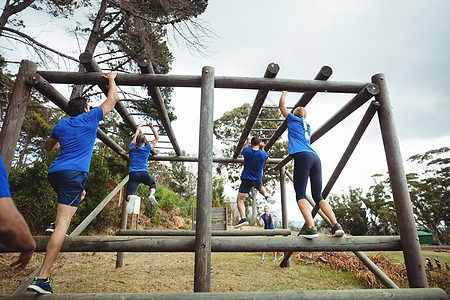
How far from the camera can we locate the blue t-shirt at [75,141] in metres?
2.32

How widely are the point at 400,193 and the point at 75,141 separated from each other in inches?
141

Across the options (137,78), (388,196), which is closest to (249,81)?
(137,78)

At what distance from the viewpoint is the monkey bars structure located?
2.37 metres

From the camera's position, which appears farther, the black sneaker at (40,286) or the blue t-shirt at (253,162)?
the blue t-shirt at (253,162)

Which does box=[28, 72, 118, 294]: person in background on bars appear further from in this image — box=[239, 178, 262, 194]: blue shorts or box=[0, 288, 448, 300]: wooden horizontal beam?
box=[239, 178, 262, 194]: blue shorts

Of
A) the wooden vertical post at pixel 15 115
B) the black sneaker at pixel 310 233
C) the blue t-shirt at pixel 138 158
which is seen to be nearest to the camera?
the black sneaker at pixel 310 233

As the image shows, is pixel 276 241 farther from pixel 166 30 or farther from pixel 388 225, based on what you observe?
pixel 388 225

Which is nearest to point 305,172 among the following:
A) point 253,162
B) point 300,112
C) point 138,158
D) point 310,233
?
point 310,233

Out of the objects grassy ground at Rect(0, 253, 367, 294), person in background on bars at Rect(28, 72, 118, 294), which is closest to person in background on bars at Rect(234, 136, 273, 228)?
grassy ground at Rect(0, 253, 367, 294)

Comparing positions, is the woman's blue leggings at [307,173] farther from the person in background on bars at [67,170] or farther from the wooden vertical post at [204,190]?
the person in background on bars at [67,170]

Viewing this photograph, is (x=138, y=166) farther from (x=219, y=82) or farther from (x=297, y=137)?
(x=297, y=137)

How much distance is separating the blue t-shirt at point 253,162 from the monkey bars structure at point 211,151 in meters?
1.85

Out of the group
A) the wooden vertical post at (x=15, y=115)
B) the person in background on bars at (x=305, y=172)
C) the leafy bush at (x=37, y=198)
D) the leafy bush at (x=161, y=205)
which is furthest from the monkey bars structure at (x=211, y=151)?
the leafy bush at (x=161, y=205)

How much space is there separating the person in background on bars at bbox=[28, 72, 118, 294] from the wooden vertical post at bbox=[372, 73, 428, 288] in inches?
129
